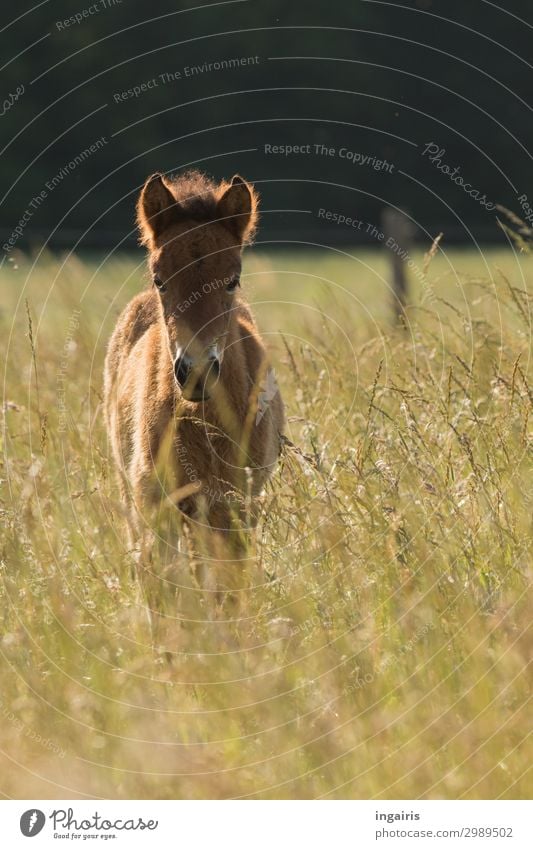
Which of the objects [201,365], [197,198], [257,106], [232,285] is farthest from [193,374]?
[257,106]

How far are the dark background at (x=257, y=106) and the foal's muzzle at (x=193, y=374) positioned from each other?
2769cm

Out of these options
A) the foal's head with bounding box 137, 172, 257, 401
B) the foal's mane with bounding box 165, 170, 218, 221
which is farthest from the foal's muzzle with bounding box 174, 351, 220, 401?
the foal's mane with bounding box 165, 170, 218, 221

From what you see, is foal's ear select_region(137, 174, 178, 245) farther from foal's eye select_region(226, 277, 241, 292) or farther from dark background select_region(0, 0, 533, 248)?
dark background select_region(0, 0, 533, 248)

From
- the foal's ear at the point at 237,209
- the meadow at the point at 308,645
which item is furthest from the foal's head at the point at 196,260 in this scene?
the meadow at the point at 308,645

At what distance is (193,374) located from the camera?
4328 mm

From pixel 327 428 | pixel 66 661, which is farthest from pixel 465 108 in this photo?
pixel 66 661

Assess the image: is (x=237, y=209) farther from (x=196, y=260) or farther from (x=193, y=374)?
(x=193, y=374)

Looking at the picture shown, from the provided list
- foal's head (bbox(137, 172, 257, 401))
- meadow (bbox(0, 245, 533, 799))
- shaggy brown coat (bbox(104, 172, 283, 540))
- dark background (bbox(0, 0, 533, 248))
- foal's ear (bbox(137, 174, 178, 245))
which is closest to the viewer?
meadow (bbox(0, 245, 533, 799))

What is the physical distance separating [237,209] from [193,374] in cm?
123

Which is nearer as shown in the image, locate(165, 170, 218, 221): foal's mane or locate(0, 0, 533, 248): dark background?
locate(165, 170, 218, 221): foal's mane

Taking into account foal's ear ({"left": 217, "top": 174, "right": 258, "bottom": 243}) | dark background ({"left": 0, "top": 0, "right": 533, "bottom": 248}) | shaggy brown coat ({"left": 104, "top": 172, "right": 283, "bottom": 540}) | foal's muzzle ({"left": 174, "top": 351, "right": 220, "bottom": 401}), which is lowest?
foal's muzzle ({"left": 174, "top": 351, "right": 220, "bottom": 401})

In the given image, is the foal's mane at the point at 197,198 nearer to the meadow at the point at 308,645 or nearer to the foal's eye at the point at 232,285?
the foal's eye at the point at 232,285

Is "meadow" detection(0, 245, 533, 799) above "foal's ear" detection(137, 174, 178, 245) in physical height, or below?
Result: below

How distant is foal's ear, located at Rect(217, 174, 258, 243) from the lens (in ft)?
16.9
